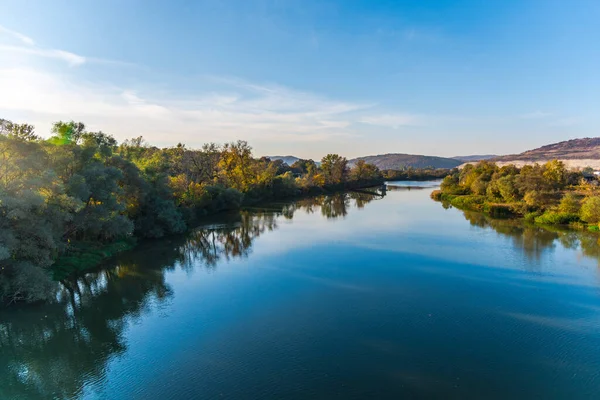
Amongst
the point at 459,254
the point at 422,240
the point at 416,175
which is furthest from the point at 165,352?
the point at 416,175

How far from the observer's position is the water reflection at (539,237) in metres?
28.9

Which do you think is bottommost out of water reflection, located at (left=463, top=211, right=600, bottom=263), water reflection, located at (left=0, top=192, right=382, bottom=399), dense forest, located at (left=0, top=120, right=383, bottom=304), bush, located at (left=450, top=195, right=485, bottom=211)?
water reflection, located at (left=463, top=211, right=600, bottom=263)

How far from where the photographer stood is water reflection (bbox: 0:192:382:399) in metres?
12.4

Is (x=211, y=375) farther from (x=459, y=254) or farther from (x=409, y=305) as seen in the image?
(x=459, y=254)

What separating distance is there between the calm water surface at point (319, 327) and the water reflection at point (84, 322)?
0.26ft

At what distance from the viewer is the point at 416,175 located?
142375 millimetres

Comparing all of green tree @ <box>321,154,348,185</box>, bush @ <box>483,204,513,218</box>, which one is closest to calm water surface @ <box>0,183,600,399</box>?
bush @ <box>483,204,513,218</box>

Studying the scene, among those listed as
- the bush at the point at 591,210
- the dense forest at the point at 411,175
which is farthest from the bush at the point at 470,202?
the dense forest at the point at 411,175

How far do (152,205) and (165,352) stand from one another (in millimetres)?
22713

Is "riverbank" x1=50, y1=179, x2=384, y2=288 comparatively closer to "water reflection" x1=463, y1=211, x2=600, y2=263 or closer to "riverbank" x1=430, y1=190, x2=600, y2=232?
"water reflection" x1=463, y1=211, x2=600, y2=263

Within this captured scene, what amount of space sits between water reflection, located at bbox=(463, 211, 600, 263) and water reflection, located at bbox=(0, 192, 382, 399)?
76.5 feet

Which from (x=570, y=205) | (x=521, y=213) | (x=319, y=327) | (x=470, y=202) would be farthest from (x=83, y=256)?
(x=470, y=202)

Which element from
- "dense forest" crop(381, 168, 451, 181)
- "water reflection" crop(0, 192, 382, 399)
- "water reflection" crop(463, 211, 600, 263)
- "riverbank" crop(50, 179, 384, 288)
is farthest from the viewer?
"dense forest" crop(381, 168, 451, 181)

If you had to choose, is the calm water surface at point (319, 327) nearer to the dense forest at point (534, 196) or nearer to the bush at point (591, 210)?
the bush at point (591, 210)
